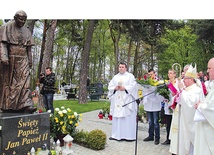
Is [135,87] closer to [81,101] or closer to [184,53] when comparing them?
[81,101]

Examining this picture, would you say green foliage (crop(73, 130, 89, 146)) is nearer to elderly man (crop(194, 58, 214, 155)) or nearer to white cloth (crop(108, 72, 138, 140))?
white cloth (crop(108, 72, 138, 140))

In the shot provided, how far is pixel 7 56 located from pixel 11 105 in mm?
1000

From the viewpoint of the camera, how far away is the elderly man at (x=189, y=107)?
474 cm

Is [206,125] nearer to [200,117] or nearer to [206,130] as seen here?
[206,130]

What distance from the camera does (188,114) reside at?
4797 millimetres

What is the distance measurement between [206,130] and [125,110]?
3.88 meters

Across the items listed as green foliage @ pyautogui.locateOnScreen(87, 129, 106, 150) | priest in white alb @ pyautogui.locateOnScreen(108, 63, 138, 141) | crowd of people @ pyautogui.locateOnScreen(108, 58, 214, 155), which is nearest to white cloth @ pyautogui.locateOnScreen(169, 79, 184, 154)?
crowd of people @ pyautogui.locateOnScreen(108, 58, 214, 155)

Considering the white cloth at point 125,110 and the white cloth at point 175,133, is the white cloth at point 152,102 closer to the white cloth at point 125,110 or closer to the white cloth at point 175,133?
the white cloth at point 125,110

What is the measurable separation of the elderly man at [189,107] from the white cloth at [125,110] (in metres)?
2.41

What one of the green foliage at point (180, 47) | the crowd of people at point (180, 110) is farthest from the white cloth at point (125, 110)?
the green foliage at point (180, 47)

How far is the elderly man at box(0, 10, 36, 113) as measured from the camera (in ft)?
18.4

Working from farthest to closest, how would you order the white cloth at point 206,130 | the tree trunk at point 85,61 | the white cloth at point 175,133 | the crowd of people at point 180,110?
the tree trunk at point 85,61 < the white cloth at point 175,133 < the crowd of people at point 180,110 < the white cloth at point 206,130

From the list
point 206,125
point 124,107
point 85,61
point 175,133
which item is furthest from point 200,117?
point 85,61

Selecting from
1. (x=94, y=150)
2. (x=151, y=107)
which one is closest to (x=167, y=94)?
(x=151, y=107)
